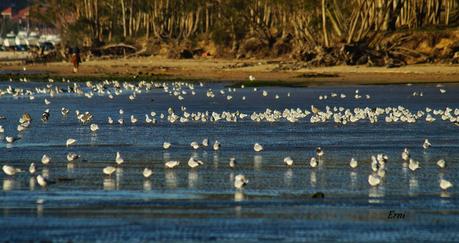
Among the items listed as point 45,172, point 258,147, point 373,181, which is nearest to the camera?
point 373,181

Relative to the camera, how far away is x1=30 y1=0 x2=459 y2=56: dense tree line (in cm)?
6488

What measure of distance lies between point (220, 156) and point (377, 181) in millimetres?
5108

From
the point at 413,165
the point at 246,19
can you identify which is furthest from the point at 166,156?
the point at 246,19

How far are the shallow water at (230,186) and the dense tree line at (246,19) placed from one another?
34.2 metres

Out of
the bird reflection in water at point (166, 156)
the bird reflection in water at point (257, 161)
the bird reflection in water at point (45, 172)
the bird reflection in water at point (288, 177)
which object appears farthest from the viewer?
the bird reflection in water at point (166, 156)

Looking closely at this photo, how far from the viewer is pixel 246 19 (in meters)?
79.8

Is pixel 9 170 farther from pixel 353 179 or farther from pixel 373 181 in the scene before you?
pixel 373 181

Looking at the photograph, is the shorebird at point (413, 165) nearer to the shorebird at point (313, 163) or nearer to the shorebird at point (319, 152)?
the shorebird at point (313, 163)

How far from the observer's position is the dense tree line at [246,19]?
6488 cm

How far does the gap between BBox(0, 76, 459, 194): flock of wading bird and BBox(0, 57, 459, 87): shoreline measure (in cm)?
263

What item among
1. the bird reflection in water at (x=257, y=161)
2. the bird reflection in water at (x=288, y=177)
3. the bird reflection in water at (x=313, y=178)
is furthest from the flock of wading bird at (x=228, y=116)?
the bird reflection in water at (x=313, y=178)

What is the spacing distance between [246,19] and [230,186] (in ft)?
205

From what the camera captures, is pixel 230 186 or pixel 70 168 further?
pixel 70 168

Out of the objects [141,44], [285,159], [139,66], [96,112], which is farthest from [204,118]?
[141,44]
